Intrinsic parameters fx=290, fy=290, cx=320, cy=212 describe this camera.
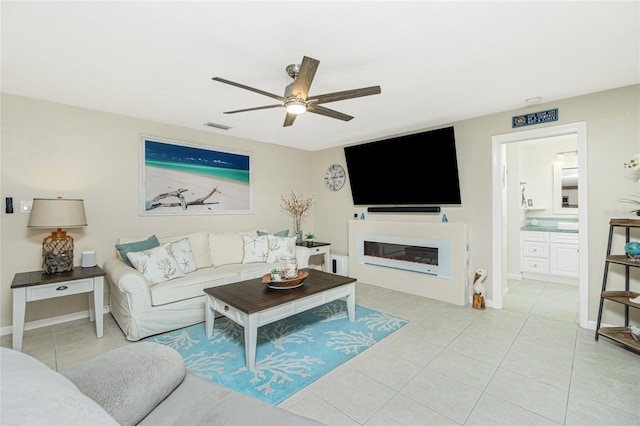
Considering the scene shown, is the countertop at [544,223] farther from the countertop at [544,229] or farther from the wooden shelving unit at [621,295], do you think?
the wooden shelving unit at [621,295]

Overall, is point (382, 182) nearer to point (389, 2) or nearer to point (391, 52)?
point (391, 52)

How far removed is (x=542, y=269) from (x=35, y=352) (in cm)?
672

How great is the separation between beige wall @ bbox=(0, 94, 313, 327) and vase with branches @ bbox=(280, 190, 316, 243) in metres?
1.52

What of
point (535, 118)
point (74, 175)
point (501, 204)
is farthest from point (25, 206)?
point (535, 118)

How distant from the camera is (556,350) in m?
2.57

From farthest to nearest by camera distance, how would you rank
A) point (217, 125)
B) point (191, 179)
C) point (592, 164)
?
point (191, 179)
point (217, 125)
point (592, 164)

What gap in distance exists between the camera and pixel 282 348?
8.52 ft

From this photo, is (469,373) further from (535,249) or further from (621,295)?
(535,249)

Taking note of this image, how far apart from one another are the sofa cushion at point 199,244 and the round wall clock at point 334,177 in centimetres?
253

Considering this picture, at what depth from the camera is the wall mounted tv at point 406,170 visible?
3912 millimetres

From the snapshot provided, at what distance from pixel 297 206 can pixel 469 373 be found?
12.7 feet

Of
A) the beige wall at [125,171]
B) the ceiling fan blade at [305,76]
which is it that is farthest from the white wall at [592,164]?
the ceiling fan blade at [305,76]

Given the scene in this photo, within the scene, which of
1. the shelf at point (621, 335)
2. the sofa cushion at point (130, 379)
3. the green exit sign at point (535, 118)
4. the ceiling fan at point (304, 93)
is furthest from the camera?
the green exit sign at point (535, 118)

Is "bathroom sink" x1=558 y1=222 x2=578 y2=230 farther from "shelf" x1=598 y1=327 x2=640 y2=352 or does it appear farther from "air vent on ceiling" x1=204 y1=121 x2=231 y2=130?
"air vent on ceiling" x1=204 y1=121 x2=231 y2=130
